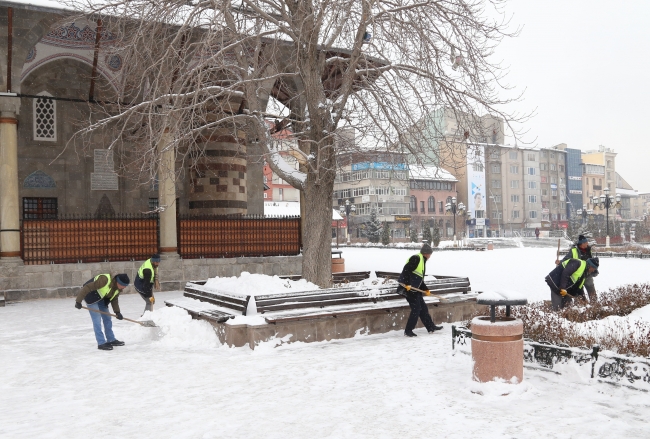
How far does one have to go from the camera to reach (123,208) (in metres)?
20.9

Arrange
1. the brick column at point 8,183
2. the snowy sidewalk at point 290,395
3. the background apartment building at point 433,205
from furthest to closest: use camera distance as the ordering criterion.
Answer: the background apartment building at point 433,205, the brick column at point 8,183, the snowy sidewalk at point 290,395

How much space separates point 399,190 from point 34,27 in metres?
Answer: 64.9

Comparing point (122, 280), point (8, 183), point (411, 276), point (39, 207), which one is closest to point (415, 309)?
point (411, 276)

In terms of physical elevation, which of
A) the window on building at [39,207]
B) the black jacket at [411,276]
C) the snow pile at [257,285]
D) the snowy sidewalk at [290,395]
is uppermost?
the window on building at [39,207]

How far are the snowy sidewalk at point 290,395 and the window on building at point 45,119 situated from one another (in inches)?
501

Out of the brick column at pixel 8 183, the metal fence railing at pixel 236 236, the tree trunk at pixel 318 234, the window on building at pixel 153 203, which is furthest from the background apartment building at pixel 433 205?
the tree trunk at pixel 318 234

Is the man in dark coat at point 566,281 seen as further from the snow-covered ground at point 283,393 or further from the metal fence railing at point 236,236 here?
the metal fence railing at point 236,236

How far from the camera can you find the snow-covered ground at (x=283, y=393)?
16.5 ft

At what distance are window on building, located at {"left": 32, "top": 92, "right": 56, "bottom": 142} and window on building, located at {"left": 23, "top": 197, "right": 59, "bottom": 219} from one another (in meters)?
2.02

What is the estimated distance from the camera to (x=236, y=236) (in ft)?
58.6

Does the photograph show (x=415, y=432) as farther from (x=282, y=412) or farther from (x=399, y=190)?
(x=399, y=190)

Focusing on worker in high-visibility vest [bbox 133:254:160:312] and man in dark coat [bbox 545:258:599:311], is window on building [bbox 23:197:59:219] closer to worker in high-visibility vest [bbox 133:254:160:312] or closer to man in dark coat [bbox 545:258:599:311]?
worker in high-visibility vest [bbox 133:254:160:312]

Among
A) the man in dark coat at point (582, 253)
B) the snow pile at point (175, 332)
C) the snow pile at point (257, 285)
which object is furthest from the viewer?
the snow pile at point (257, 285)

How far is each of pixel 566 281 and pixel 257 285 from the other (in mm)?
4931
